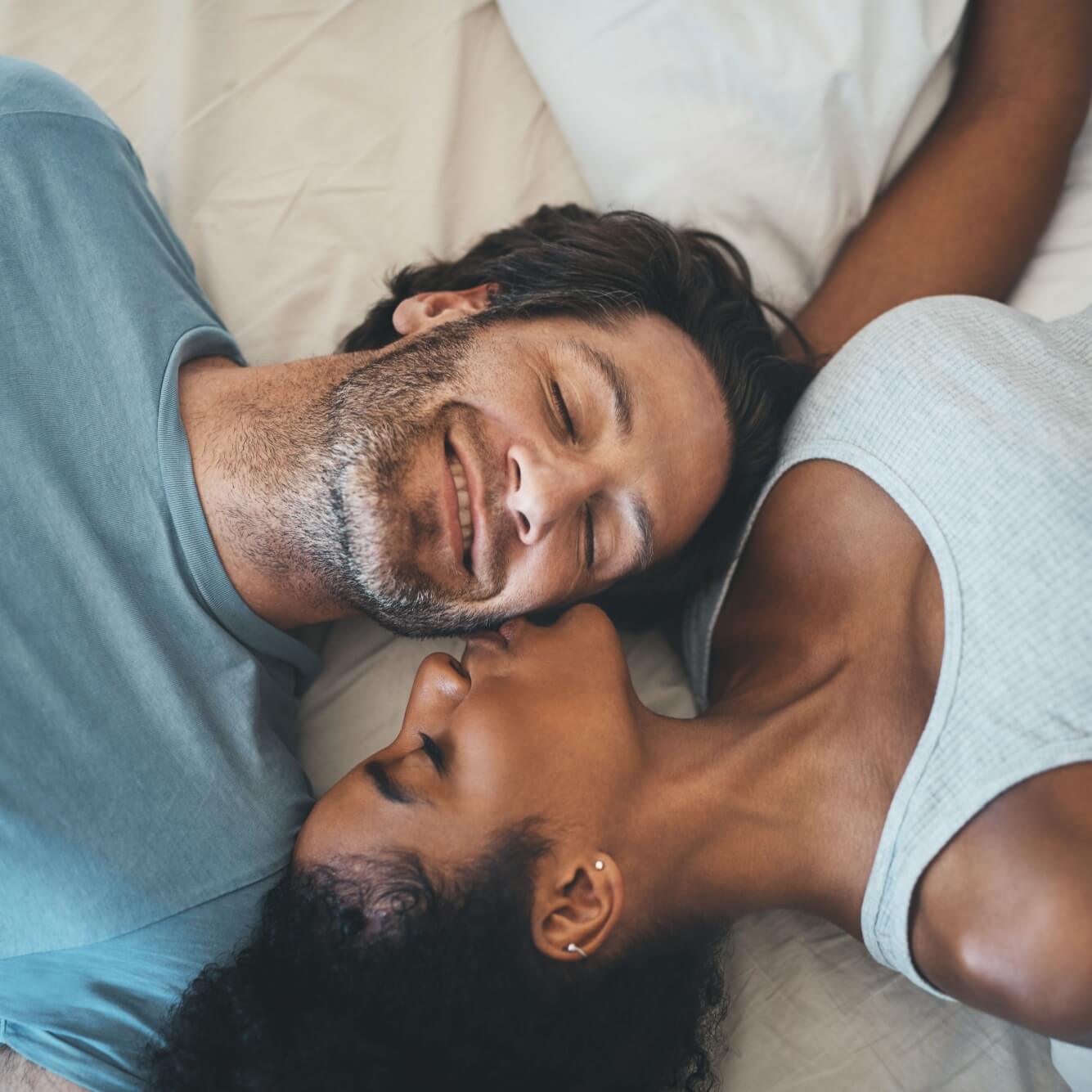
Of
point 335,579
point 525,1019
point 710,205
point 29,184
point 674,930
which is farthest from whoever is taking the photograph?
point 710,205

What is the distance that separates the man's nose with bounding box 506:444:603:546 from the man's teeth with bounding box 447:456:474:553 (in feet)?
0.24

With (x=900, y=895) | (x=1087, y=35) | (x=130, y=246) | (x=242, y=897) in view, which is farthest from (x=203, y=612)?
(x=1087, y=35)

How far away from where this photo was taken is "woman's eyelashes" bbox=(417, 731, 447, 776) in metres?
1.19

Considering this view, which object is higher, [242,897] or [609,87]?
[609,87]

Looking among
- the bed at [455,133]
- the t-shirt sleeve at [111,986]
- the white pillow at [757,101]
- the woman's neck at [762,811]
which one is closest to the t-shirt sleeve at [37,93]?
the bed at [455,133]

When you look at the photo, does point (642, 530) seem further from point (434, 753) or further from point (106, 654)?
point (106, 654)

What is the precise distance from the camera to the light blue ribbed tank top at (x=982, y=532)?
Result: 1.21 metres

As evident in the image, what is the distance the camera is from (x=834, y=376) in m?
1.56

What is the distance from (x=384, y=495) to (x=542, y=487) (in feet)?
0.77

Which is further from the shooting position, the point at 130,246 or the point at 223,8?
the point at 223,8

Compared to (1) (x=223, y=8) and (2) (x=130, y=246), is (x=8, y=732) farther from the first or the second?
(1) (x=223, y=8)

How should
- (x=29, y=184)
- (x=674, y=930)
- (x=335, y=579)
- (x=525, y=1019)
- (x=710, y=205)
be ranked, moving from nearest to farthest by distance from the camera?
(x=525, y=1019) → (x=674, y=930) → (x=335, y=579) → (x=29, y=184) → (x=710, y=205)

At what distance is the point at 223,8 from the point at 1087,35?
1764 mm

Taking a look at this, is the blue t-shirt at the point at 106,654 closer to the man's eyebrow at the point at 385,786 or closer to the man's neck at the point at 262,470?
the man's neck at the point at 262,470
